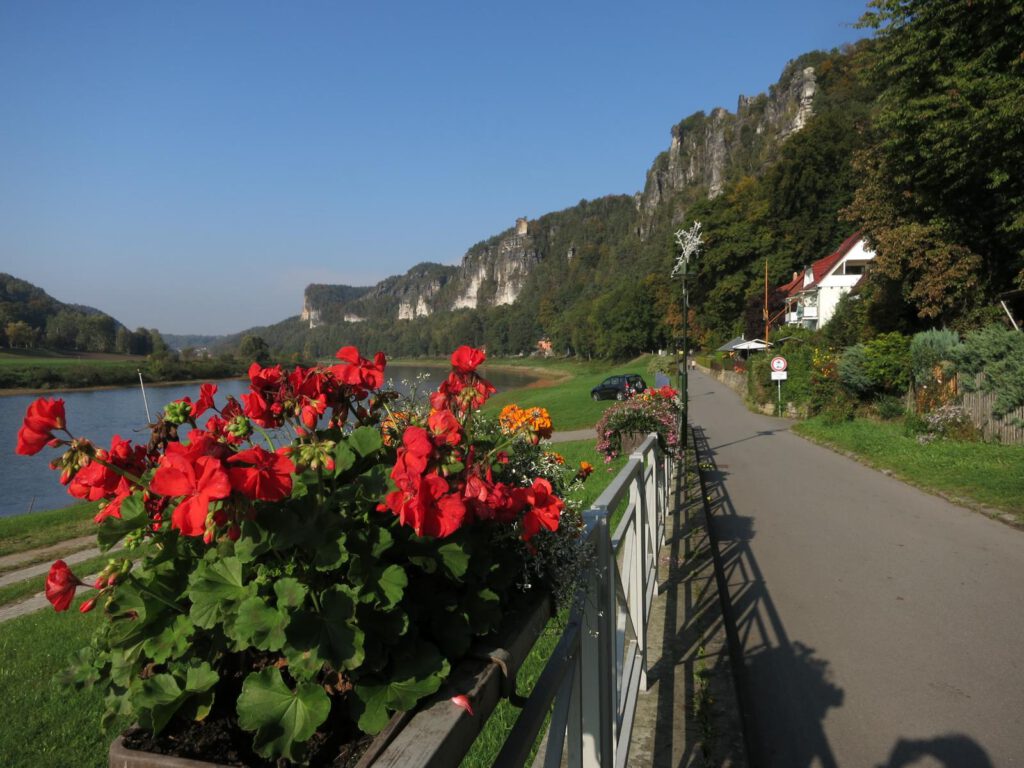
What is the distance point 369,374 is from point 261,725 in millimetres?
864

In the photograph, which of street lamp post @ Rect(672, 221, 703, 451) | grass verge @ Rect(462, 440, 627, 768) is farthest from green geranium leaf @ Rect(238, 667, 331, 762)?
street lamp post @ Rect(672, 221, 703, 451)

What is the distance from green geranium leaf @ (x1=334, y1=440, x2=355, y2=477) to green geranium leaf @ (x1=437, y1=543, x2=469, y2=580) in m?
0.24

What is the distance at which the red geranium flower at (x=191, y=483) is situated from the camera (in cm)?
98

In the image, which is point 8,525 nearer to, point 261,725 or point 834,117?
point 261,725

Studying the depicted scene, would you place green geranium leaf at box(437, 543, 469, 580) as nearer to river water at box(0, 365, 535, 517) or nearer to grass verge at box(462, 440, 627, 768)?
grass verge at box(462, 440, 627, 768)

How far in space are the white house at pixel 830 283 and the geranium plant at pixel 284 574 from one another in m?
40.4

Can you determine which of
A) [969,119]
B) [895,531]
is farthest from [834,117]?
[895,531]

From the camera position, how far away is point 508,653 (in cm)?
133

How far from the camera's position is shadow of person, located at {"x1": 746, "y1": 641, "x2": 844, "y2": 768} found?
3.59 meters

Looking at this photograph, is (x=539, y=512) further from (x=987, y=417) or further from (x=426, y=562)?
(x=987, y=417)

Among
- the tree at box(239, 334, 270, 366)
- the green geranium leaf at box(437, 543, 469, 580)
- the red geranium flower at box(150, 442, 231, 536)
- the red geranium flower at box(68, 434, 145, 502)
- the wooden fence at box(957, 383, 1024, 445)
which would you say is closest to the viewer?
the red geranium flower at box(150, 442, 231, 536)

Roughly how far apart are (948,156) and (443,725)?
18714mm

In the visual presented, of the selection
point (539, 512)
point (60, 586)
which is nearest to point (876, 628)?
point (539, 512)

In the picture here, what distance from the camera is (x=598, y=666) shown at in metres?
2.37
